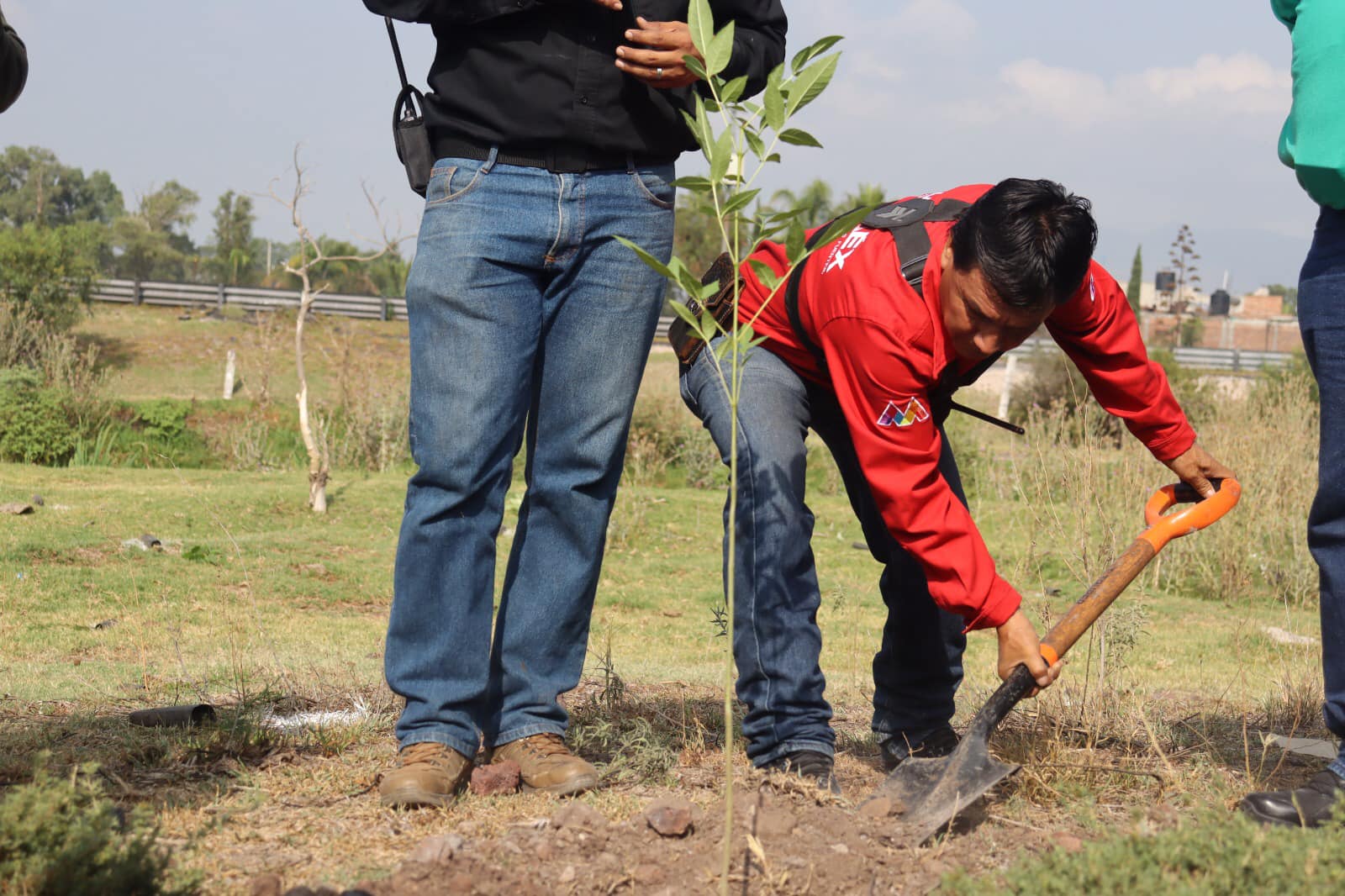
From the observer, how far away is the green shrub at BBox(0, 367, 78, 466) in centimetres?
1211

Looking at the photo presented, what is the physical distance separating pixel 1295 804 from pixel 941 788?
0.75m

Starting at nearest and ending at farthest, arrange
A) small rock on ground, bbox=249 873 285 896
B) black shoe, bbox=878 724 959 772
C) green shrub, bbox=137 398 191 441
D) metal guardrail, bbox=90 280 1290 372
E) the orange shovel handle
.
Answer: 1. small rock on ground, bbox=249 873 285 896
2. the orange shovel handle
3. black shoe, bbox=878 724 959 772
4. green shrub, bbox=137 398 191 441
5. metal guardrail, bbox=90 280 1290 372

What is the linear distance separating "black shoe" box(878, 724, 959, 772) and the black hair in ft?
4.32

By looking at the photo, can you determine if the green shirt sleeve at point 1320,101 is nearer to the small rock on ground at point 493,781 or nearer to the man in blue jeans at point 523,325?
the man in blue jeans at point 523,325

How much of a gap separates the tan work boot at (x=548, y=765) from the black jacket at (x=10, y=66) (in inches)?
74.2

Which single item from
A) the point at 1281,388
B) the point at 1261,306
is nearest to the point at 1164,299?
the point at 1261,306

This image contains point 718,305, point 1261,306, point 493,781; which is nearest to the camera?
point 493,781

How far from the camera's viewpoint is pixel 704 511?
10805 millimetres

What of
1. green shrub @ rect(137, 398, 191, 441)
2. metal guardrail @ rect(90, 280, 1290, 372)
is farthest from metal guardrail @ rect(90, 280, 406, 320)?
green shrub @ rect(137, 398, 191, 441)

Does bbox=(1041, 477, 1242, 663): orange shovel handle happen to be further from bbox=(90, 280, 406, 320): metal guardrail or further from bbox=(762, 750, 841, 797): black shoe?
bbox=(90, 280, 406, 320): metal guardrail

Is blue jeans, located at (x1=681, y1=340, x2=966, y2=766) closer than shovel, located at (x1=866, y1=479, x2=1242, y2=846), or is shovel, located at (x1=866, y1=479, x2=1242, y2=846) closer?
shovel, located at (x1=866, y1=479, x2=1242, y2=846)

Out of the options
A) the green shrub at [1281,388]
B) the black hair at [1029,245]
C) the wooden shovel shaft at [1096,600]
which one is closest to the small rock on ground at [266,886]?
the wooden shovel shaft at [1096,600]

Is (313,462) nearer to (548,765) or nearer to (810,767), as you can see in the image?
(548,765)

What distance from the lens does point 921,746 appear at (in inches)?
131
